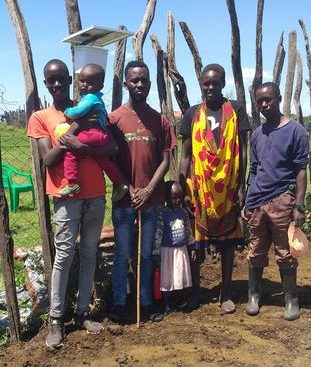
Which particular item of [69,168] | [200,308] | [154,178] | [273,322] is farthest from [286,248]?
[69,168]

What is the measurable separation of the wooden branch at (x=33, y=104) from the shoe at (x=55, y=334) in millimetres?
448

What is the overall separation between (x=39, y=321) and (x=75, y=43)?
2.27 metres

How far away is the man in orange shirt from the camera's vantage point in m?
3.27

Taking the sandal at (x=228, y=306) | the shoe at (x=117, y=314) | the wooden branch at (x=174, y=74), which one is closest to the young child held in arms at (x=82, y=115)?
the shoe at (x=117, y=314)

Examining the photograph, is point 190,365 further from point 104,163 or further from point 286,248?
point 104,163

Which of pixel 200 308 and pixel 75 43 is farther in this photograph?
pixel 200 308

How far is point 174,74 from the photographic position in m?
5.23

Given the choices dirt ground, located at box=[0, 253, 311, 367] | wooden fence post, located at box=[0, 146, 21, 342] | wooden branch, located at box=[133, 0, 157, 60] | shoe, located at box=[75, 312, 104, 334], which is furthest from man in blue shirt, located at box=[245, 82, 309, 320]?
wooden fence post, located at box=[0, 146, 21, 342]

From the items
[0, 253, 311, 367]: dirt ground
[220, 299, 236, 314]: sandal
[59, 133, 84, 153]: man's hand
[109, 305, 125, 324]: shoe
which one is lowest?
[0, 253, 311, 367]: dirt ground

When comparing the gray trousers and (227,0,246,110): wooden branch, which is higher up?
(227,0,246,110): wooden branch

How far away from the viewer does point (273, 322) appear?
152 inches

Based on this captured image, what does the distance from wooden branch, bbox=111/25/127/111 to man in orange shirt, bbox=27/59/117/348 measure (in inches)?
49.4

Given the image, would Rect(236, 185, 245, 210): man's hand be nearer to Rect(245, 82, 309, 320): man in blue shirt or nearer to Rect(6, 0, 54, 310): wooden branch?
Rect(245, 82, 309, 320): man in blue shirt

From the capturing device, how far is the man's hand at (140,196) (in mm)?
3631
